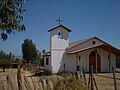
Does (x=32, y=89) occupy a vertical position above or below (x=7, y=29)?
below

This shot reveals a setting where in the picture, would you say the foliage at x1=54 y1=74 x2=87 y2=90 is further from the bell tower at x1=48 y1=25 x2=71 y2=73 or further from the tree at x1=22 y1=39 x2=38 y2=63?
the tree at x1=22 y1=39 x2=38 y2=63

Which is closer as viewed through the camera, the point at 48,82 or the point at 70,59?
the point at 48,82

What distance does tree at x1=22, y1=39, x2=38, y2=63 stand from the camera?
62125 mm

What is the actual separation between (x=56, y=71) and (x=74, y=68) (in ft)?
8.59

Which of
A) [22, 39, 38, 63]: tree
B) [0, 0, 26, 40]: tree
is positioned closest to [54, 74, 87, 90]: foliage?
[0, 0, 26, 40]: tree

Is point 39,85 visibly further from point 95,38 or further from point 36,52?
point 36,52

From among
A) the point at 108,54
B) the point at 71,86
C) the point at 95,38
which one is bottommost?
the point at 71,86

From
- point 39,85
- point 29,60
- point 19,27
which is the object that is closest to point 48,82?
point 39,85

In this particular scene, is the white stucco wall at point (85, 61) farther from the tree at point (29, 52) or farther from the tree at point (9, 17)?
the tree at point (29, 52)

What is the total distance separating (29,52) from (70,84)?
52.6 m

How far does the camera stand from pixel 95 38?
34.4 meters

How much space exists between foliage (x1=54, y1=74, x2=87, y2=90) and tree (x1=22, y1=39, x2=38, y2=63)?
2043 inches

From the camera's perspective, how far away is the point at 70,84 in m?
10.3

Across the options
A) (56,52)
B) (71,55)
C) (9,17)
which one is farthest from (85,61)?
→ (9,17)
